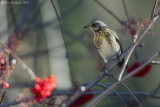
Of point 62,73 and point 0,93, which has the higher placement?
point 0,93

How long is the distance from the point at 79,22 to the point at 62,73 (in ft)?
12.0

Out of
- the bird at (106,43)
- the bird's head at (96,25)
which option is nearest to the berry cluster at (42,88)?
the bird at (106,43)

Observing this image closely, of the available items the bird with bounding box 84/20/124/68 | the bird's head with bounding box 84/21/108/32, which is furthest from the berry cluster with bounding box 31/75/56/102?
the bird's head with bounding box 84/21/108/32

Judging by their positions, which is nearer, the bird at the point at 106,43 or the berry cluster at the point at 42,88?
the berry cluster at the point at 42,88

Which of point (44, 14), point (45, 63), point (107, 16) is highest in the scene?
point (44, 14)

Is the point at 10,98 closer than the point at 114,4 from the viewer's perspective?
Yes

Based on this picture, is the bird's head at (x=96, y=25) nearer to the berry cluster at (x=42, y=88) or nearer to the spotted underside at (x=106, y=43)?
the spotted underside at (x=106, y=43)

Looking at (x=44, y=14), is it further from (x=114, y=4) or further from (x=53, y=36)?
(x=114, y=4)

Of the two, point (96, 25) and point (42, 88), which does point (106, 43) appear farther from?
point (42, 88)

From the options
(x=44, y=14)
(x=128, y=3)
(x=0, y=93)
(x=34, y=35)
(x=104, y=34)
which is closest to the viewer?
(x=0, y=93)

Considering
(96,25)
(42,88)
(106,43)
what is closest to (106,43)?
(106,43)

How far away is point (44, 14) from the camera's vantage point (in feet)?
9.50

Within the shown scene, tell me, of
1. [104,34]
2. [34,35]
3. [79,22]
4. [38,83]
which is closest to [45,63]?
[34,35]

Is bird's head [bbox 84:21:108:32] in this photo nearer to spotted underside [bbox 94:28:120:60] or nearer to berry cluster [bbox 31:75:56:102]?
spotted underside [bbox 94:28:120:60]
